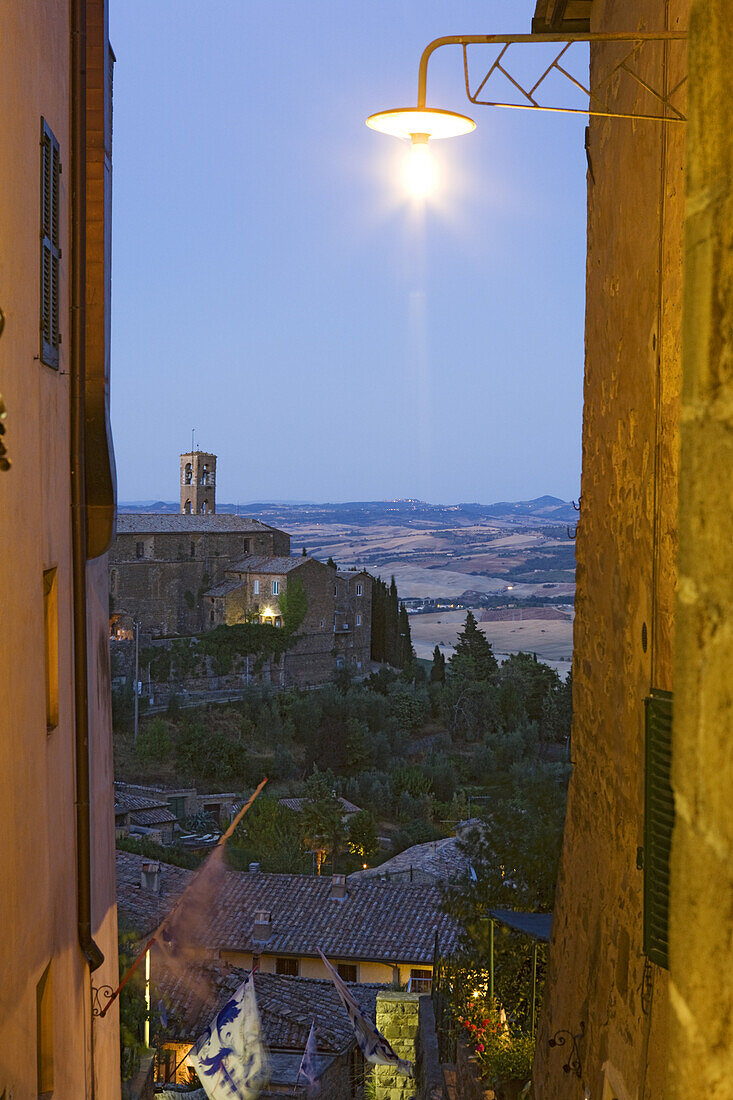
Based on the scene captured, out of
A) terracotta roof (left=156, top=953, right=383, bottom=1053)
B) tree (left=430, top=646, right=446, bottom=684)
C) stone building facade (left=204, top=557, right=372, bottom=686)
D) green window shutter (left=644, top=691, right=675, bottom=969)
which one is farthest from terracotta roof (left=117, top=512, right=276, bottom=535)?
green window shutter (left=644, top=691, right=675, bottom=969)

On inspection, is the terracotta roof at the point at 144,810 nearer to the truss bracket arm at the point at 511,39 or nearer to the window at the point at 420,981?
the window at the point at 420,981

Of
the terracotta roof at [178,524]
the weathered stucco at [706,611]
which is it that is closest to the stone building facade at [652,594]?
the weathered stucco at [706,611]

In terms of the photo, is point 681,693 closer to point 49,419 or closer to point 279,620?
point 49,419

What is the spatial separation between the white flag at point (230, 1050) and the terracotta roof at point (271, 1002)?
5.04m

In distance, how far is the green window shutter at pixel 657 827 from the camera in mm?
3393

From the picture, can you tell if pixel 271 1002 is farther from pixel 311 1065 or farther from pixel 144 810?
pixel 144 810

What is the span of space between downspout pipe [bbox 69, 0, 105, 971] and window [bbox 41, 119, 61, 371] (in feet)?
1.92

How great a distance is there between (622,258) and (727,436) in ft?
12.5

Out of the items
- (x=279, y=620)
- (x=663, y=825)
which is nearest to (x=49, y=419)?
(x=663, y=825)

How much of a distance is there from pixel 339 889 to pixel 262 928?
2.10 metres

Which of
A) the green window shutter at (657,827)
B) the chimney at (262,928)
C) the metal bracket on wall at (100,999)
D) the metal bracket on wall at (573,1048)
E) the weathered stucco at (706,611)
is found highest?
the weathered stucco at (706,611)

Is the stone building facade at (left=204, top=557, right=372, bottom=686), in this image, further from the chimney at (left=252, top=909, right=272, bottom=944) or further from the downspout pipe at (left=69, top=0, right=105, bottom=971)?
the downspout pipe at (left=69, top=0, right=105, bottom=971)

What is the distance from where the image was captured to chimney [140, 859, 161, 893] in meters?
23.3

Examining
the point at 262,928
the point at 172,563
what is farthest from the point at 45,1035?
the point at 172,563
